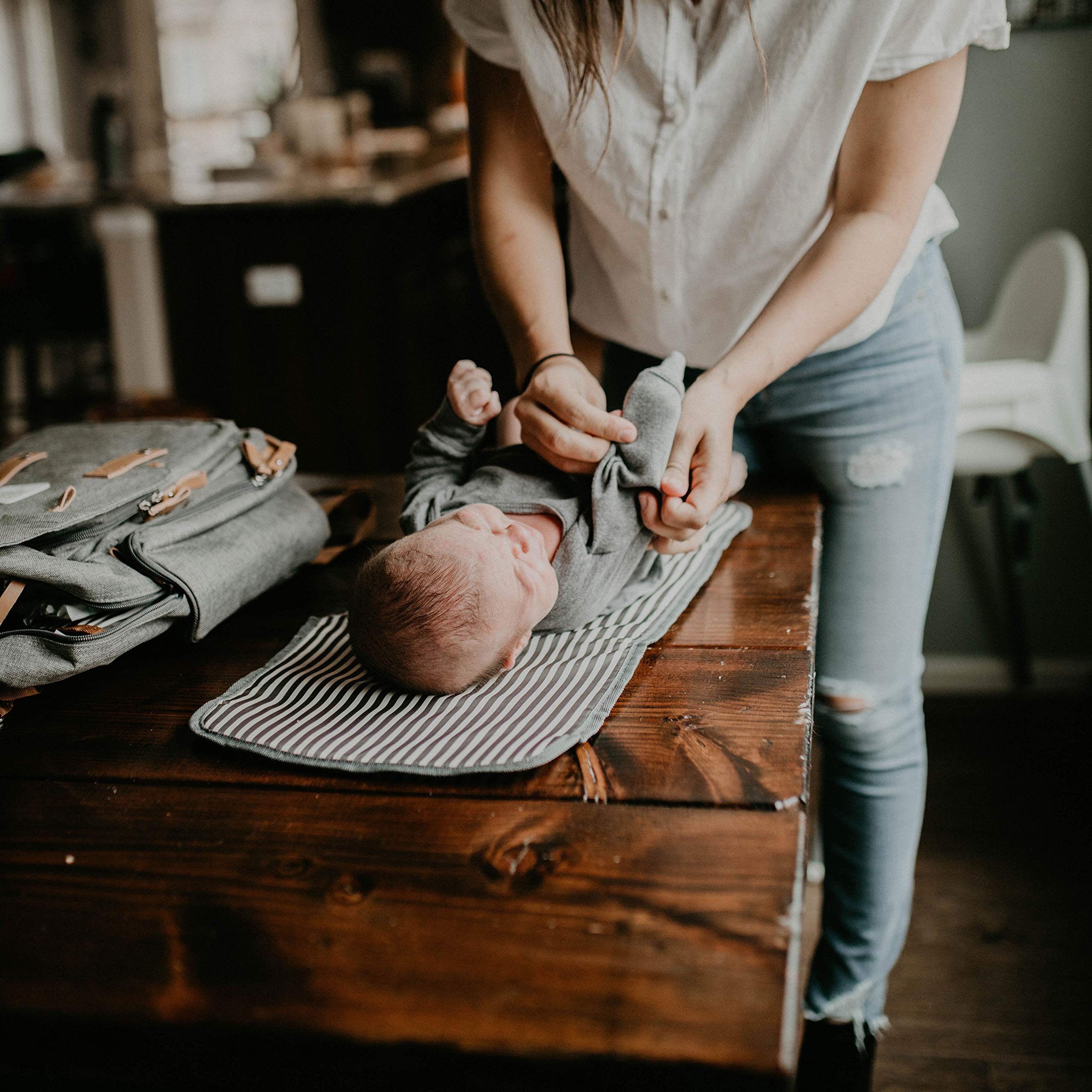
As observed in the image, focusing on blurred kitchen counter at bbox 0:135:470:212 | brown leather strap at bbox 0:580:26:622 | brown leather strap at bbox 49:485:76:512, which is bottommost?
brown leather strap at bbox 0:580:26:622

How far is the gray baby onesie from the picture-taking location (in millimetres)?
942

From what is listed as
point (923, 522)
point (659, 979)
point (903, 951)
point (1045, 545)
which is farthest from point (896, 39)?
point (1045, 545)

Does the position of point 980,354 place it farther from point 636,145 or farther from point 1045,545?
point 636,145

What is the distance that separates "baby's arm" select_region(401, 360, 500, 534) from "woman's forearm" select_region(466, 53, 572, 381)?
58 mm

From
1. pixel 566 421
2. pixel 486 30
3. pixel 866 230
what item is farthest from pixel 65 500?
pixel 866 230

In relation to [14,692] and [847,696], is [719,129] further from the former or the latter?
[14,692]

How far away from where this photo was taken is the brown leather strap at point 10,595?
31.9 inches

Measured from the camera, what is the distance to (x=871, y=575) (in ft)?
3.80

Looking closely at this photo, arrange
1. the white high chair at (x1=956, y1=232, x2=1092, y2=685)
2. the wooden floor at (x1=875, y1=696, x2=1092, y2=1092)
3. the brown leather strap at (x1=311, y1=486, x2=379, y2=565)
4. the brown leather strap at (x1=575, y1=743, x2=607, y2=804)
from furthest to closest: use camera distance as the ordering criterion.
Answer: the white high chair at (x1=956, y1=232, x2=1092, y2=685), the wooden floor at (x1=875, y1=696, x2=1092, y2=1092), the brown leather strap at (x1=311, y1=486, x2=379, y2=565), the brown leather strap at (x1=575, y1=743, x2=607, y2=804)

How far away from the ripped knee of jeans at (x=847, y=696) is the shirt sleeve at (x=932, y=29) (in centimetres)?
66

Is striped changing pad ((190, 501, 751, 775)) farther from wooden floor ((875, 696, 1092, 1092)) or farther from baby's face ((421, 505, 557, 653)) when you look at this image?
wooden floor ((875, 696, 1092, 1092))

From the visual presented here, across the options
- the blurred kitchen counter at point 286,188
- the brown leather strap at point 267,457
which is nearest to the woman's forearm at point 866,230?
the brown leather strap at point 267,457

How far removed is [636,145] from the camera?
1060 mm

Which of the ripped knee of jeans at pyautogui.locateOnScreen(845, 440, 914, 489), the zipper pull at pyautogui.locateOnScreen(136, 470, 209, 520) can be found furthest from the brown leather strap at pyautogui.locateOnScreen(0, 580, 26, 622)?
the ripped knee of jeans at pyautogui.locateOnScreen(845, 440, 914, 489)
